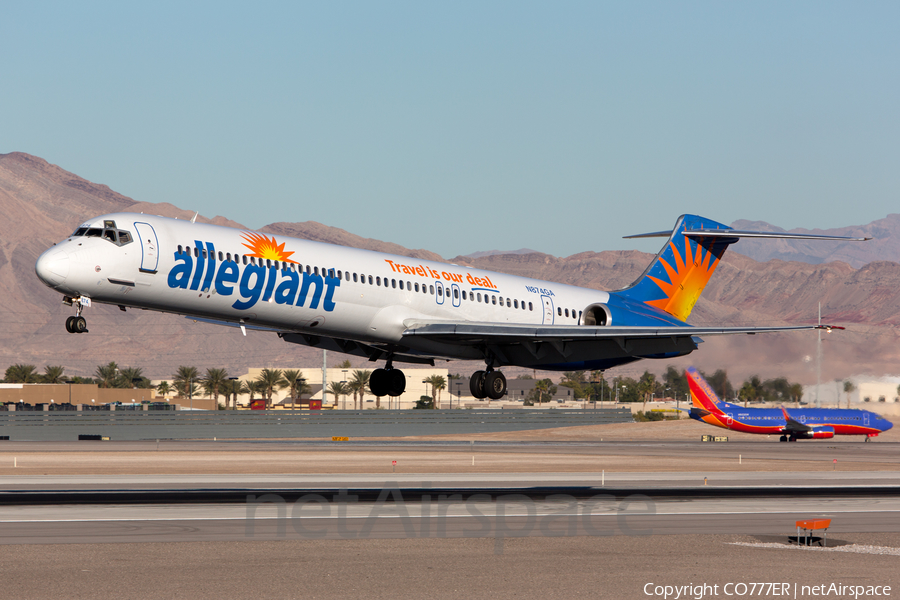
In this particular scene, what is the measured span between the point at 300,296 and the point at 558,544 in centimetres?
1179

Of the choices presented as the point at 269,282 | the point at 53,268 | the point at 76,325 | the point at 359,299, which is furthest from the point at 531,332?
the point at 53,268

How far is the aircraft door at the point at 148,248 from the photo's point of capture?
2905 cm

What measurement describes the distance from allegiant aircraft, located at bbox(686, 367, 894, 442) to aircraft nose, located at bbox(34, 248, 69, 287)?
3076 inches

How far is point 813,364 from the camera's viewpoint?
84125mm

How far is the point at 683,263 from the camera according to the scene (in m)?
48.1

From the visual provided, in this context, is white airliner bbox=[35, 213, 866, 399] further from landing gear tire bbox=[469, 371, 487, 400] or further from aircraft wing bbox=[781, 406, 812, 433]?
aircraft wing bbox=[781, 406, 812, 433]

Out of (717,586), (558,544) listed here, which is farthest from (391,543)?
(717,586)

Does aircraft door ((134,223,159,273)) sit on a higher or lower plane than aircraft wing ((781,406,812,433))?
higher

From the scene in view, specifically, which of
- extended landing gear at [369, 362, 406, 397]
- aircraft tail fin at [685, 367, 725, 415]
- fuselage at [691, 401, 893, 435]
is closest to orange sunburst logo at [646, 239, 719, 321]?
extended landing gear at [369, 362, 406, 397]

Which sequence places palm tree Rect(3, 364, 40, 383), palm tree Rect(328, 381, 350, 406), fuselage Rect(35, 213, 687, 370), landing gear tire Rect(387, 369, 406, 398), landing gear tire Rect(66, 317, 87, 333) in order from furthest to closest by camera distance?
palm tree Rect(328, 381, 350, 406), palm tree Rect(3, 364, 40, 383), landing gear tire Rect(387, 369, 406, 398), fuselage Rect(35, 213, 687, 370), landing gear tire Rect(66, 317, 87, 333)

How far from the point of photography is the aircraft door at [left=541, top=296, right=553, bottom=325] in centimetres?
4041

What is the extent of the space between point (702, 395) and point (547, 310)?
62718 mm

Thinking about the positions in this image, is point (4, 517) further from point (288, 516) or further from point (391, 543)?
point (391, 543)

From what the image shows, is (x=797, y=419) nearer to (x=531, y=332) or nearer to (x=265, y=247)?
(x=531, y=332)
